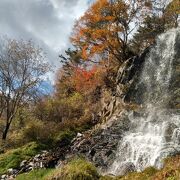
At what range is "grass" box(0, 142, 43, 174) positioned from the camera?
23.3 m

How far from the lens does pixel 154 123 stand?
25016mm

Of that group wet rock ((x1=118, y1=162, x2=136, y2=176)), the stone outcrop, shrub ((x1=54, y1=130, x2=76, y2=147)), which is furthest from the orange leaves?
wet rock ((x1=118, y1=162, x2=136, y2=176))

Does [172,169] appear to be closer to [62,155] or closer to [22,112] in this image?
[62,155]

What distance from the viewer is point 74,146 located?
2505cm

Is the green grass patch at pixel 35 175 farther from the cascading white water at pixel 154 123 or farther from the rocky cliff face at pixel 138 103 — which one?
the cascading white water at pixel 154 123

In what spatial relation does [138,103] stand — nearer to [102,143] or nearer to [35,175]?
[102,143]

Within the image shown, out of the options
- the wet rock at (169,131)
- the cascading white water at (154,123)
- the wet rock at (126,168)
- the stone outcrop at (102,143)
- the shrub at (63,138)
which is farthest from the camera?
the shrub at (63,138)

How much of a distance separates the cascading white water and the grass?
18.2 ft

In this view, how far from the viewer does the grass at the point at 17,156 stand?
76.4 ft

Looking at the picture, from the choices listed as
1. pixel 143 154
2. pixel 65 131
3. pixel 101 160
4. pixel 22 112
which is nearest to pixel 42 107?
pixel 22 112

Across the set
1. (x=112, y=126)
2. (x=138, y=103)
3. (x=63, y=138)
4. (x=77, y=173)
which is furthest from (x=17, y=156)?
(x=77, y=173)

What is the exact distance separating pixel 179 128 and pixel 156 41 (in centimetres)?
1518

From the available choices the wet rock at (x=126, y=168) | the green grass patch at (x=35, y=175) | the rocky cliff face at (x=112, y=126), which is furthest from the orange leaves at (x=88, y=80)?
the green grass patch at (x=35, y=175)

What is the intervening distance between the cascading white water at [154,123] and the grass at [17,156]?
218 inches
